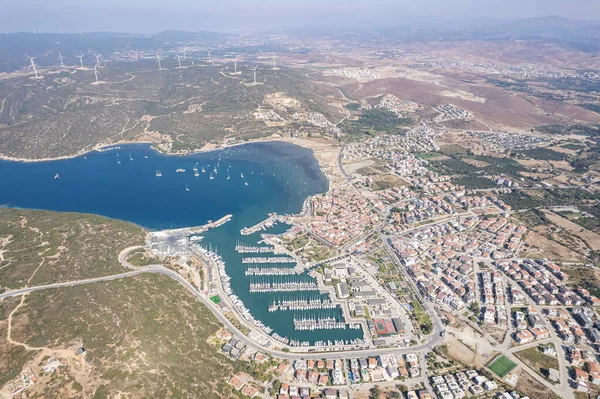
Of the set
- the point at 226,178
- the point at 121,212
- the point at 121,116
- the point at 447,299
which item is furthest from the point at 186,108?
the point at 447,299

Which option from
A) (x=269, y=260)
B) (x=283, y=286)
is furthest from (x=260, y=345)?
(x=269, y=260)

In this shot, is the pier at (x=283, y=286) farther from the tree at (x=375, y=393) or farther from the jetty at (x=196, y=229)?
the jetty at (x=196, y=229)

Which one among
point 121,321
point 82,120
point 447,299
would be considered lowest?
point 447,299

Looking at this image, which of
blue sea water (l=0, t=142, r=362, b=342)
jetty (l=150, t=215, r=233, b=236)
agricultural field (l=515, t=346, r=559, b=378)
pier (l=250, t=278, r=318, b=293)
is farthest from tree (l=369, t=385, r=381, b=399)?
jetty (l=150, t=215, r=233, b=236)

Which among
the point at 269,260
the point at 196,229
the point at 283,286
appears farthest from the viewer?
the point at 196,229

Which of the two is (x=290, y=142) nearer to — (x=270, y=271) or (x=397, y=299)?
(x=270, y=271)

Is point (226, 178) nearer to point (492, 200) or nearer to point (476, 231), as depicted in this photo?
point (476, 231)

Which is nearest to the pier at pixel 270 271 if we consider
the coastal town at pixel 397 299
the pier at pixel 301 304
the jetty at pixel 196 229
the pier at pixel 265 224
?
the coastal town at pixel 397 299
